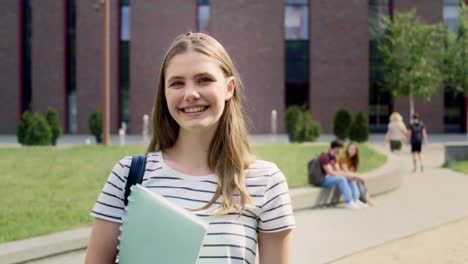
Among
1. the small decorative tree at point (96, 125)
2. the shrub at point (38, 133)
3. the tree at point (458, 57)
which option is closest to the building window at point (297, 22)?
the tree at point (458, 57)

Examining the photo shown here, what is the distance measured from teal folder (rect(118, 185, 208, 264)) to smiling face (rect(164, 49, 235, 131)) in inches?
12.8

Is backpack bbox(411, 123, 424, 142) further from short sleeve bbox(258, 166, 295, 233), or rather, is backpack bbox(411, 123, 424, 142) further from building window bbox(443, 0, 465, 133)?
building window bbox(443, 0, 465, 133)

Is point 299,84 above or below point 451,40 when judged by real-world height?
below

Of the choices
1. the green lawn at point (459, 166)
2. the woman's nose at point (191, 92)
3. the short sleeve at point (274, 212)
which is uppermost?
the woman's nose at point (191, 92)

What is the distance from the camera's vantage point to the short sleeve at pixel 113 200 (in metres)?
1.98

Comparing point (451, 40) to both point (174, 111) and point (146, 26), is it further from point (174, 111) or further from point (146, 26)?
point (174, 111)

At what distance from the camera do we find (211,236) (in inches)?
75.2

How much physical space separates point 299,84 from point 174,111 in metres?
35.4

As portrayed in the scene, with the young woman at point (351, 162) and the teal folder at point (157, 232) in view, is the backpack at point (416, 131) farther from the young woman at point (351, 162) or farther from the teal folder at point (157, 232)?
the teal folder at point (157, 232)

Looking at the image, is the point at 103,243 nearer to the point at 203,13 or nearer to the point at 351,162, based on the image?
the point at 351,162

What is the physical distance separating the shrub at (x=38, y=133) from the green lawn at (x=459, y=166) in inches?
601

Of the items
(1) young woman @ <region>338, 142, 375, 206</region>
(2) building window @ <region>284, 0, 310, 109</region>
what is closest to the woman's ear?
(1) young woman @ <region>338, 142, 375, 206</region>

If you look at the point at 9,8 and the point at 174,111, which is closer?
the point at 174,111

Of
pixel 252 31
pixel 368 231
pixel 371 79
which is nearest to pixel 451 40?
pixel 371 79
